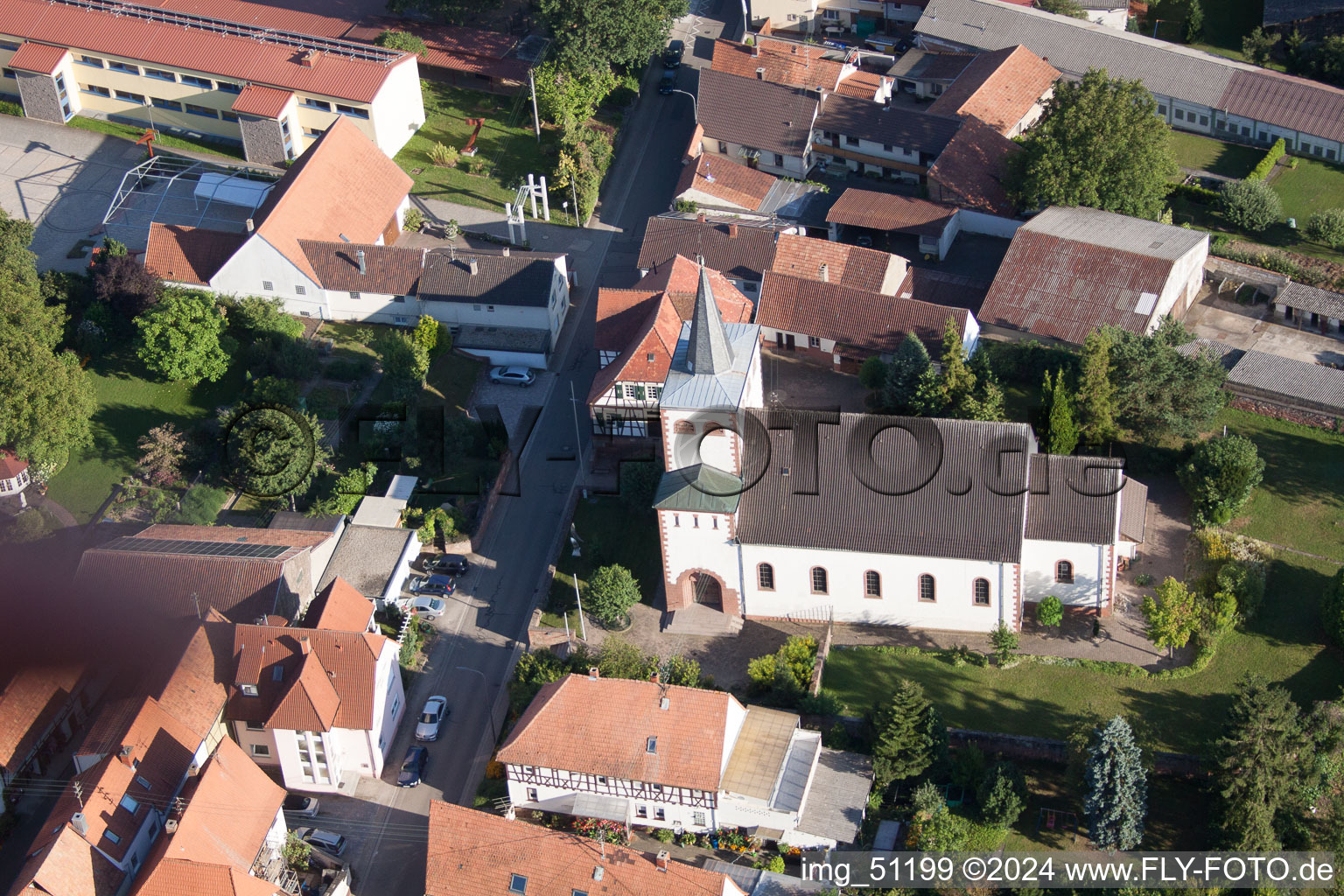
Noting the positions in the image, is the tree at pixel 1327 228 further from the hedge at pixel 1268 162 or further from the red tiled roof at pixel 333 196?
the red tiled roof at pixel 333 196

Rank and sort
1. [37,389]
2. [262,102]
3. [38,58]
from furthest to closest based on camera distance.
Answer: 1. [38,58]
2. [262,102]
3. [37,389]

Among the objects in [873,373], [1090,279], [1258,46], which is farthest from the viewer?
[1258,46]

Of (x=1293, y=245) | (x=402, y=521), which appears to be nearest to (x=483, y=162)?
(x=402, y=521)

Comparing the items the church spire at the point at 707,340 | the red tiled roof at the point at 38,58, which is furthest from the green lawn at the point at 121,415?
the church spire at the point at 707,340

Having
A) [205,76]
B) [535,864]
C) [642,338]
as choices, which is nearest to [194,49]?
[205,76]

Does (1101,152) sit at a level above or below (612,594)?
above

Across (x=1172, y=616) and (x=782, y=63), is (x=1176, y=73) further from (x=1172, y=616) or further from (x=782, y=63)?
(x=1172, y=616)

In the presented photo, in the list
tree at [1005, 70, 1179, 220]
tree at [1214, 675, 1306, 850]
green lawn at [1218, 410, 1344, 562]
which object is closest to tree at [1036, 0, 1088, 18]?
tree at [1005, 70, 1179, 220]
